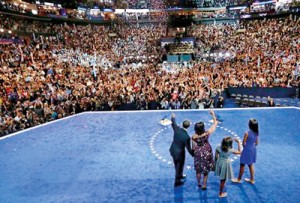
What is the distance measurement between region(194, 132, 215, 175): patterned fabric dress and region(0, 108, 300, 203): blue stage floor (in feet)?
2.12

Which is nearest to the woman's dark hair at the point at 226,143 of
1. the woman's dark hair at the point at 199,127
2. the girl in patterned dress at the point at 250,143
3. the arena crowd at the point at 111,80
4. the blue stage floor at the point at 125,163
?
the woman's dark hair at the point at 199,127

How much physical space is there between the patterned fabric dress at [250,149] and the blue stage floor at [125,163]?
0.72 metres

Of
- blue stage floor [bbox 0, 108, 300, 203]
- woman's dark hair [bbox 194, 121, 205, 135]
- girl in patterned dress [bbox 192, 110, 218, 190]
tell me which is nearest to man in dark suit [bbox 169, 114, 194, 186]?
girl in patterned dress [bbox 192, 110, 218, 190]

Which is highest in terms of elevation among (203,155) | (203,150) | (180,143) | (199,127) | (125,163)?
(199,127)

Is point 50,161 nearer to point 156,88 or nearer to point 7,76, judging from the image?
point 156,88

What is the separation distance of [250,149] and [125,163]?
10.9 feet

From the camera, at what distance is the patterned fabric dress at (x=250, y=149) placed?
5105 mm

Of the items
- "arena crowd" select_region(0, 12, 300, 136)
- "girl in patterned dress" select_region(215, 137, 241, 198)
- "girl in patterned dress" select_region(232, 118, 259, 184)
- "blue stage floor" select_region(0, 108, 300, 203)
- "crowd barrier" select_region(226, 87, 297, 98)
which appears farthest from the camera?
"crowd barrier" select_region(226, 87, 297, 98)

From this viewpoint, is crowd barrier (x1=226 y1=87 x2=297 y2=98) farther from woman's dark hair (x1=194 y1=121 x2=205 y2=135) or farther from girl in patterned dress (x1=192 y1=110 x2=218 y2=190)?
woman's dark hair (x1=194 y1=121 x2=205 y2=135)

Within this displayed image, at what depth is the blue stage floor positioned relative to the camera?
5410 mm

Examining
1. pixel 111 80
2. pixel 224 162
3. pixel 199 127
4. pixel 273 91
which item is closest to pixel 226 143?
pixel 224 162

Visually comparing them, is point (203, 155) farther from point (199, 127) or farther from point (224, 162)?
point (199, 127)

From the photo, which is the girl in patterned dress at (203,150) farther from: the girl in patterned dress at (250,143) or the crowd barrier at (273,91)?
the crowd barrier at (273,91)

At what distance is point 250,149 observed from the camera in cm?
516
